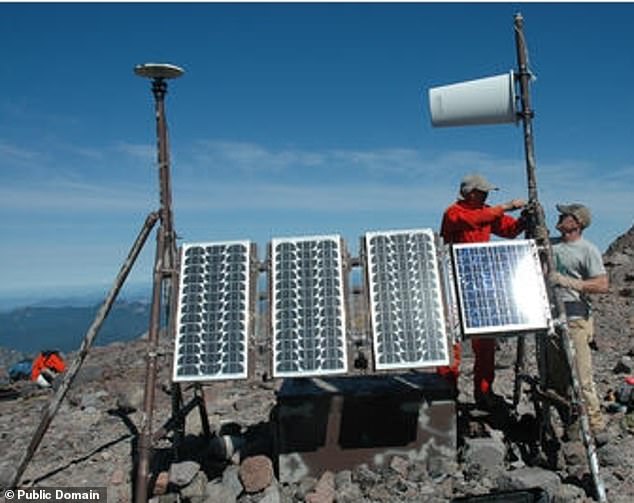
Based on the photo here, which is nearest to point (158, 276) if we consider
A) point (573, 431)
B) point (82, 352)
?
point (82, 352)

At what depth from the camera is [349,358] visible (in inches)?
253

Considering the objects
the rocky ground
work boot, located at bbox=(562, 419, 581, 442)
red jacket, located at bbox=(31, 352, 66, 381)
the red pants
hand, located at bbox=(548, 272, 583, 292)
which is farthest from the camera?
red jacket, located at bbox=(31, 352, 66, 381)

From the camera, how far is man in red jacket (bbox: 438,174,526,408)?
753cm

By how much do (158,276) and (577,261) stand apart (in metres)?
5.05

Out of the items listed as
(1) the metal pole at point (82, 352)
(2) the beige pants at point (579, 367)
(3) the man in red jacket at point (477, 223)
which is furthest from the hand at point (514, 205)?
(1) the metal pole at point (82, 352)

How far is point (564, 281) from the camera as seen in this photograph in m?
6.71

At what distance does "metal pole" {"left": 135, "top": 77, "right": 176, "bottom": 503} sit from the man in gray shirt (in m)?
4.73

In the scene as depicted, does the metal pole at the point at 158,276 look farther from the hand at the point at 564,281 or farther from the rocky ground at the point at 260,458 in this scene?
the hand at the point at 564,281

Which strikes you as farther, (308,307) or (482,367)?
(482,367)

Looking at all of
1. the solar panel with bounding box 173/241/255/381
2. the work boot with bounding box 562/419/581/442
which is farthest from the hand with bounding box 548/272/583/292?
the solar panel with bounding box 173/241/255/381

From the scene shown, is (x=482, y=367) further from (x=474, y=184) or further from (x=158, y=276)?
(x=158, y=276)

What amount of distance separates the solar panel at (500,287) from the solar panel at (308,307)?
1395 mm

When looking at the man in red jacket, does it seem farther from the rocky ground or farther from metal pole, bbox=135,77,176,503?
metal pole, bbox=135,77,176,503

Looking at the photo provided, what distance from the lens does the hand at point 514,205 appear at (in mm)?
7195
